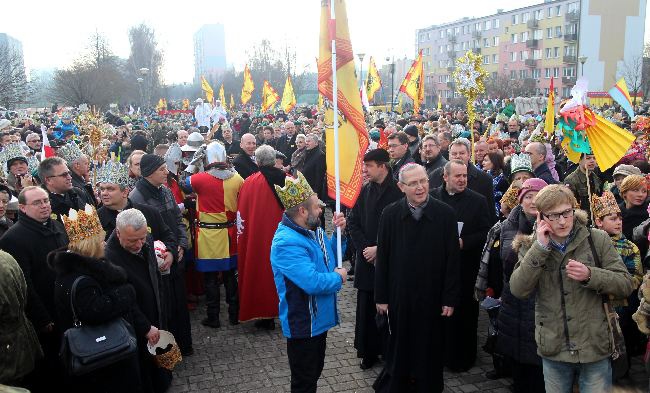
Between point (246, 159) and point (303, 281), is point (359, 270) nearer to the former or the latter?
point (303, 281)

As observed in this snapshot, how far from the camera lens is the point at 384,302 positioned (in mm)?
4926

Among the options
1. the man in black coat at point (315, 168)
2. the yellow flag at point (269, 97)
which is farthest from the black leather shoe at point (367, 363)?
the yellow flag at point (269, 97)

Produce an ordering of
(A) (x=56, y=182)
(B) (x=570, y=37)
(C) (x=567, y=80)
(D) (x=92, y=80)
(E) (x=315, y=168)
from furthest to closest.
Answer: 1. (C) (x=567, y=80)
2. (B) (x=570, y=37)
3. (D) (x=92, y=80)
4. (E) (x=315, y=168)
5. (A) (x=56, y=182)

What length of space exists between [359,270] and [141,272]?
7.05 feet

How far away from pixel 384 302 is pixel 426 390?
810mm

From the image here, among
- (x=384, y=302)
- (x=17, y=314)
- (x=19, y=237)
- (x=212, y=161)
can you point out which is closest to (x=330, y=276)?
(x=384, y=302)

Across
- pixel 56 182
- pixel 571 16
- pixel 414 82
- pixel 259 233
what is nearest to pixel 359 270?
pixel 259 233

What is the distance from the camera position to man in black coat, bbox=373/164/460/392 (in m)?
4.70

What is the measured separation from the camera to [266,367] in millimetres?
5883

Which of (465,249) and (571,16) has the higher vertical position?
(571,16)

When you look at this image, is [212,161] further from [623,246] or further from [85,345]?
[623,246]

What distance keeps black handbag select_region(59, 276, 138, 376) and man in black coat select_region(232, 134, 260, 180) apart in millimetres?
4576

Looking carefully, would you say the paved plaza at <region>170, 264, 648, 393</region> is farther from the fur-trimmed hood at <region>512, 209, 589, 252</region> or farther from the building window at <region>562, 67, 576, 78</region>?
the building window at <region>562, 67, 576, 78</region>

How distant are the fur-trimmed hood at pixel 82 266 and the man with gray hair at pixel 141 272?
413 millimetres
